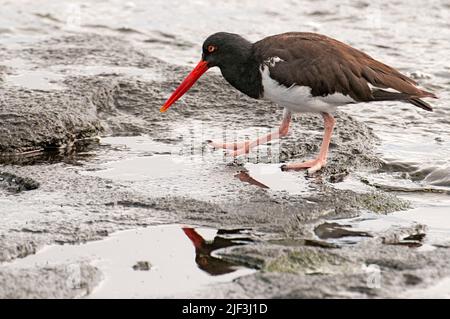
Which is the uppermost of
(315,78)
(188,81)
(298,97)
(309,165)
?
(315,78)

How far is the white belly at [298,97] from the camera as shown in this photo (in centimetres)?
636

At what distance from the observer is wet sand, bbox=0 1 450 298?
4.61 meters

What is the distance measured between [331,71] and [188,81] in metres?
1.28

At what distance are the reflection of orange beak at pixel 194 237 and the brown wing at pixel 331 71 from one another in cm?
160

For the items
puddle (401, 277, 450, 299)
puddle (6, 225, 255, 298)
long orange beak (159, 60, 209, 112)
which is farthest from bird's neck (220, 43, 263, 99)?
puddle (401, 277, 450, 299)

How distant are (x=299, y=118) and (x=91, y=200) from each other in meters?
2.57

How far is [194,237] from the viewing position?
514 cm

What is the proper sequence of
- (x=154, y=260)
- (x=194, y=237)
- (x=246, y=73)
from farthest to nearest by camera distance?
(x=246, y=73) < (x=194, y=237) < (x=154, y=260)

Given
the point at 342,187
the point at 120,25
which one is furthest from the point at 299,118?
the point at 120,25

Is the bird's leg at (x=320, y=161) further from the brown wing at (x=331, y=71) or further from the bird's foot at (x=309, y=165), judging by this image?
the brown wing at (x=331, y=71)

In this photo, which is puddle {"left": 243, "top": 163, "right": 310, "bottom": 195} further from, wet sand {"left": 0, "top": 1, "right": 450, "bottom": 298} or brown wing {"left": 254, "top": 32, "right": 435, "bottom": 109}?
brown wing {"left": 254, "top": 32, "right": 435, "bottom": 109}

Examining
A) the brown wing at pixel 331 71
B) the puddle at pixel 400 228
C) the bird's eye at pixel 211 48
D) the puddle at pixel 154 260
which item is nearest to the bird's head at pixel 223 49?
the bird's eye at pixel 211 48

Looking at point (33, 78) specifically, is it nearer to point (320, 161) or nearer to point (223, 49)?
point (223, 49)

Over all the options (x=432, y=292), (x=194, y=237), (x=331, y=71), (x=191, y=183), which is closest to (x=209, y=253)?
(x=194, y=237)
